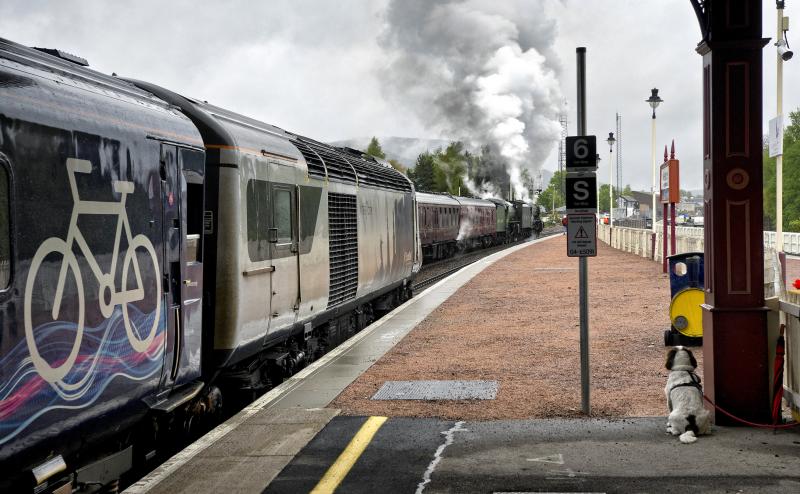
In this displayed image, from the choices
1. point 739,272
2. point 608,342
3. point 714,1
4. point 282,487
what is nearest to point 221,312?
point 282,487

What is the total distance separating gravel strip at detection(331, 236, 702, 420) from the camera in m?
8.62

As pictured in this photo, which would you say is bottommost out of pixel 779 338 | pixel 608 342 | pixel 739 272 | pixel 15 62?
pixel 608 342

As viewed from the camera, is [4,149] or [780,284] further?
[780,284]

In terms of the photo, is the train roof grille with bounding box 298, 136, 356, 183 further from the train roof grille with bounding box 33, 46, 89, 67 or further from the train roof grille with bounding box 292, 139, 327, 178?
the train roof grille with bounding box 33, 46, 89, 67

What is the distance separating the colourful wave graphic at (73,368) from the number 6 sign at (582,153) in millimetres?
3984

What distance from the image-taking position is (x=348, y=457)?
677 cm

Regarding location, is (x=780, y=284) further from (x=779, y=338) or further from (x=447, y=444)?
(x=447, y=444)

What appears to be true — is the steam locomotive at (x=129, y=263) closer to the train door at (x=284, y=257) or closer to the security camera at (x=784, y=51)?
the train door at (x=284, y=257)

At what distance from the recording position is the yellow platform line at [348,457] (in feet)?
20.0

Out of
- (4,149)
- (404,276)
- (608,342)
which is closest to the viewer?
(4,149)

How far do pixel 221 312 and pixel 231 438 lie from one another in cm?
105

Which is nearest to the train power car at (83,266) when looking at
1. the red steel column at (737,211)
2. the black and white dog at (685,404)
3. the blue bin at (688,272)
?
the black and white dog at (685,404)

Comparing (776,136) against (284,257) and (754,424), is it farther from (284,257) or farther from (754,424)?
(284,257)

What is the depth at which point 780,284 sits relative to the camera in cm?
957
